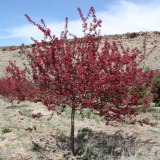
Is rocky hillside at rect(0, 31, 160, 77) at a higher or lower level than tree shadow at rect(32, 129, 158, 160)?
higher

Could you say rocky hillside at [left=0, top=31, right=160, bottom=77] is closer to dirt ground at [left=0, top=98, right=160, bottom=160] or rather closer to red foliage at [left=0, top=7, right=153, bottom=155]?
dirt ground at [left=0, top=98, right=160, bottom=160]

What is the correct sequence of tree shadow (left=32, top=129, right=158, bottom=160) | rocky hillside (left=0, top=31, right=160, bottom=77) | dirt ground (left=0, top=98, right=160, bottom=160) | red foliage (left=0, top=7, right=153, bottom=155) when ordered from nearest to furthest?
1. red foliage (left=0, top=7, right=153, bottom=155)
2. dirt ground (left=0, top=98, right=160, bottom=160)
3. tree shadow (left=32, top=129, right=158, bottom=160)
4. rocky hillside (left=0, top=31, right=160, bottom=77)

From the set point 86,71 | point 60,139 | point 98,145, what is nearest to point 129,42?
point 60,139

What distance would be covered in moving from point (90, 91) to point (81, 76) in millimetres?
430

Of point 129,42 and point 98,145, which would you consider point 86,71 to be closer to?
point 98,145

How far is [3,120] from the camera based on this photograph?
13.2 meters

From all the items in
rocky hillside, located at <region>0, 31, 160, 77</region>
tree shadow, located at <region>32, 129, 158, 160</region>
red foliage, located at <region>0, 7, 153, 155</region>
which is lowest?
tree shadow, located at <region>32, 129, 158, 160</region>

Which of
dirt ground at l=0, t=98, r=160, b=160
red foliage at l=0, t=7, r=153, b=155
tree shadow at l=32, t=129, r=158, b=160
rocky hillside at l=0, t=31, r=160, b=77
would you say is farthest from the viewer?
rocky hillside at l=0, t=31, r=160, b=77

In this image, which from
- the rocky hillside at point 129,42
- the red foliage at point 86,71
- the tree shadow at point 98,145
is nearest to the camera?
the red foliage at point 86,71

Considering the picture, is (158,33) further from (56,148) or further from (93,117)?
(56,148)

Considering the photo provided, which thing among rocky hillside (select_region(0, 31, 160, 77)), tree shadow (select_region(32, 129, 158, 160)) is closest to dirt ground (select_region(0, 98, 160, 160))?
tree shadow (select_region(32, 129, 158, 160))

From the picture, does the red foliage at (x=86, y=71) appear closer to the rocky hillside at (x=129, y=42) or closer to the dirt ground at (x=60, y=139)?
the dirt ground at (x=60, y=139)

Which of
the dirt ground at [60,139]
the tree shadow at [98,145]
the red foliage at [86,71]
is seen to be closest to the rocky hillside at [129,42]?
the dirt ground at [60,139]

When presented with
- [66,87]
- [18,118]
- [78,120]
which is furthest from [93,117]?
[66,87]
